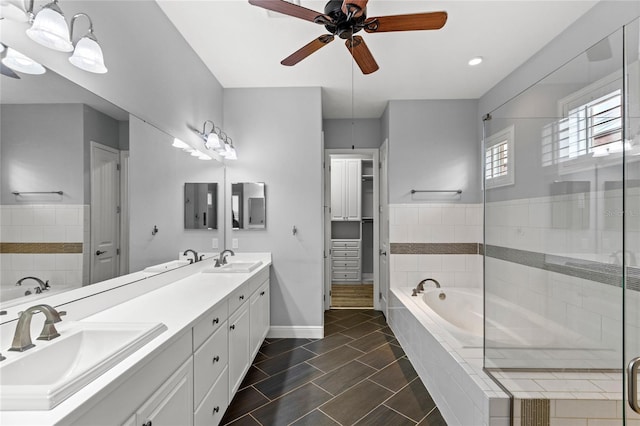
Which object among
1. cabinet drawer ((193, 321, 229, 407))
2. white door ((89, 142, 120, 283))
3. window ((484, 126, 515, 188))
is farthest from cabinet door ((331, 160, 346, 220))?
white door ((89, 142, 120, 283))

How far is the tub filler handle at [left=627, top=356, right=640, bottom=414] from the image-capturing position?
3.26 ft

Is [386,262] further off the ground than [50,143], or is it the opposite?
[50,143]

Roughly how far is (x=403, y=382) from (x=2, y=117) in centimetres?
287

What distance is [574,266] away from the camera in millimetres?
1317

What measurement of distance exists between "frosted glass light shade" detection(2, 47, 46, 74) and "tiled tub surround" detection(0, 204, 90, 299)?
A: 514 mm

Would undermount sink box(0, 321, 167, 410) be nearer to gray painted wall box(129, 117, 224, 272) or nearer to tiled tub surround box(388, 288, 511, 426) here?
gray painted wall box(129, 117, 224, 272)

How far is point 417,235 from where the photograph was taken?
3.83 metres

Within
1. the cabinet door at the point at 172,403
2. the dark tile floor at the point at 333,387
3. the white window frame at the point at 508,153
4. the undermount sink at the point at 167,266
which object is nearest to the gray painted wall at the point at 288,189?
the dark tile floor at the point at 333,387

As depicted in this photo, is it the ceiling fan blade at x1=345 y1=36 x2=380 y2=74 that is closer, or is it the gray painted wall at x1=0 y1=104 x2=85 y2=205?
the gray painted wall at x1=0 y1=104 x2=85 y2=205

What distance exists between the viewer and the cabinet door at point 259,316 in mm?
2732

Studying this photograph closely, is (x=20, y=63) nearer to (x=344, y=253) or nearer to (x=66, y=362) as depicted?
(x=66, y=362)

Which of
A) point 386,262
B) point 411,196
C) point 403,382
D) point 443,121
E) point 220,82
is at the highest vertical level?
point 220,82

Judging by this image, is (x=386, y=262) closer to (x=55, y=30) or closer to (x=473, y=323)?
(x=473, y=323)

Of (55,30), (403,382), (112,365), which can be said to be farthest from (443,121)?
(112,365)
